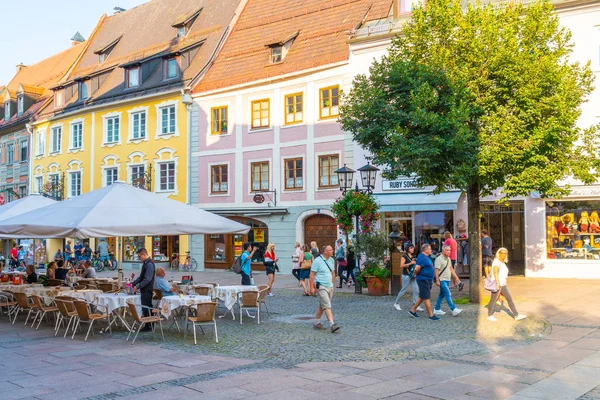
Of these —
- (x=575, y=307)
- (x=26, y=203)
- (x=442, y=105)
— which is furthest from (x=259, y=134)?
(x=575, y=307)

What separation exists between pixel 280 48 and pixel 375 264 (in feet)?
45.6

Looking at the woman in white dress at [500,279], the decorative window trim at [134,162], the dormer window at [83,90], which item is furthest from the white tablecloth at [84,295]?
the dormer window at [83,90]

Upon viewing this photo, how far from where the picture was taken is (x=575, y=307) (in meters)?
14.6

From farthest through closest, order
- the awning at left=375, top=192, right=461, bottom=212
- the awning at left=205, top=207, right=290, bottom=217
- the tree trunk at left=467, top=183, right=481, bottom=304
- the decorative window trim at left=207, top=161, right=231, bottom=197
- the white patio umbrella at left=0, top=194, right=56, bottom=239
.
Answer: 1. the decorative window trim at left=207, top=161, right=231, bottom=197
2. the awning at left=205, top=207, right=290, bottom=217
3. the awning at left=375, top=192, right=461, bottom=212
4. the white patio umbrella at left=0, top=194, right=56, bottom=239
5. the tree trunk at left=467, top=183, right=481, bottom=304

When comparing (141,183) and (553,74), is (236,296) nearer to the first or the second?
(553,74)

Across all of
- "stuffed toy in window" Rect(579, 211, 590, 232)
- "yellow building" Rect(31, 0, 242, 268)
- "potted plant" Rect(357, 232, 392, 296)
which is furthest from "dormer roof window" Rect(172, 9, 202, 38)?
"stuffed toy in window" Rect(579, 211, 590, 232)

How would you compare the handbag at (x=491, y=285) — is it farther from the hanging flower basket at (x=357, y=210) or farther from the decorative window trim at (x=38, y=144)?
the decorative window trim at (x=38, y=144)

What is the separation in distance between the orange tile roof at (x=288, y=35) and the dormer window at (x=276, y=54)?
309 mm

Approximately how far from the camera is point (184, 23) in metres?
34.5

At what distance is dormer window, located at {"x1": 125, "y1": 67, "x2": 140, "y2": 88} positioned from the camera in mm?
34594

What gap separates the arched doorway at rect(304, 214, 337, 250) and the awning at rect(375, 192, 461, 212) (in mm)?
2760

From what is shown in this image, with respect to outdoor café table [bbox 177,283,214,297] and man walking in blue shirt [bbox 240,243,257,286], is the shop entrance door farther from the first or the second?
outdoor café table [bbox 177,283,214,297]

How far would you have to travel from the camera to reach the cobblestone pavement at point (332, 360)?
7773mm

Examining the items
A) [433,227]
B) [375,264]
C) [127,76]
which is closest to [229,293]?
[375,264]
